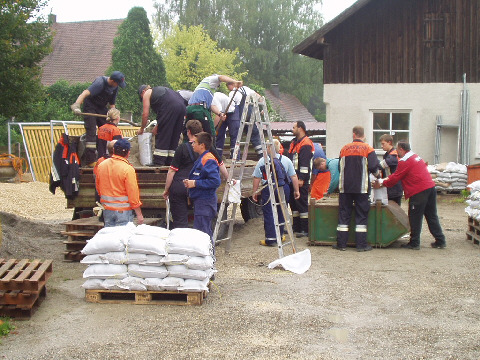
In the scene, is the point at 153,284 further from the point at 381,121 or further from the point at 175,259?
the point at 381,121

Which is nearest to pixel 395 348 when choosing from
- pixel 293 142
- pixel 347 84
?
pixel 293 142

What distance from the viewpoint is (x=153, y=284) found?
6.48m

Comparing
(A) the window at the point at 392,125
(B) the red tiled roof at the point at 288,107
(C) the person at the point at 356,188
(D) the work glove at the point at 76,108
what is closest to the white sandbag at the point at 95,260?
(D) the work glove at the point at 76,108

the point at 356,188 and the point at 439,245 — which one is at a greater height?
the point at 356,188

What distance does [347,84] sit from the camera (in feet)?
63.2

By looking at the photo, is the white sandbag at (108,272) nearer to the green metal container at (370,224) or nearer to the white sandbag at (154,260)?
the white sandbag at (154,260)

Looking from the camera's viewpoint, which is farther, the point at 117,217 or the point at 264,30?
the point at 264,30

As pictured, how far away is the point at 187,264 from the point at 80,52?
31.4m

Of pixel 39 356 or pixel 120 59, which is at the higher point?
pixel 120 59

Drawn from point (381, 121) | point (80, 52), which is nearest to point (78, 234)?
point (381, 121)

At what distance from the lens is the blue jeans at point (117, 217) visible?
25.2ft

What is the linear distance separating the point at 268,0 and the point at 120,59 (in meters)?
25.6

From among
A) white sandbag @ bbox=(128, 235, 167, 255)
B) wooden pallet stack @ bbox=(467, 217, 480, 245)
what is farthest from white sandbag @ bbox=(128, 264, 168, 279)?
wooden pallet stack @ bbox=(467, 217, 480, 245)

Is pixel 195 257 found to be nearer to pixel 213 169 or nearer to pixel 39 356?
pixel 213 169
